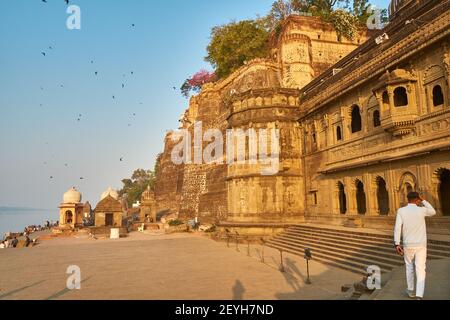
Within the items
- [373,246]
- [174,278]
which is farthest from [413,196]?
[174,278]

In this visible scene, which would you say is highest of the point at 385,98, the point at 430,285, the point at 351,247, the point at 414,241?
the point at 385,98

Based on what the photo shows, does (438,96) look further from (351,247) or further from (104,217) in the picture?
(104,217)

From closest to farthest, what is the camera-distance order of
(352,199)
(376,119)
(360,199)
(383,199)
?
(376,119) → (383,199) → (352,199) → (360,199)

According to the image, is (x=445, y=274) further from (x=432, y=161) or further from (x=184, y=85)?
(x=184, y=85)

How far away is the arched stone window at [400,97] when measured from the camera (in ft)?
42.6

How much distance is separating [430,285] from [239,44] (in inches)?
1394

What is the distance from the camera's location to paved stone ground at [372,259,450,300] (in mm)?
5070

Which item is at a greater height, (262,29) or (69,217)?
(262,29)

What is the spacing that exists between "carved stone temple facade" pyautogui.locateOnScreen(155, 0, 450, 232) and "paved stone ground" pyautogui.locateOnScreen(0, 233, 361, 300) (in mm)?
4813

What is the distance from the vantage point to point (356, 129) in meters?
16.4

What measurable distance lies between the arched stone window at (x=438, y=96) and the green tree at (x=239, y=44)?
25.2m

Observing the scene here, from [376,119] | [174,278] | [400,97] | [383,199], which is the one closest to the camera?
[174,278]

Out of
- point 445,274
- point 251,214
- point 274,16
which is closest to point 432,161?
point 445,274

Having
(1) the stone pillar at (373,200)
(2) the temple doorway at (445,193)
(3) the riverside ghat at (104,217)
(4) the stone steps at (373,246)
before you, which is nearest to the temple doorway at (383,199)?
(1) the stone pillar at (373,200)
